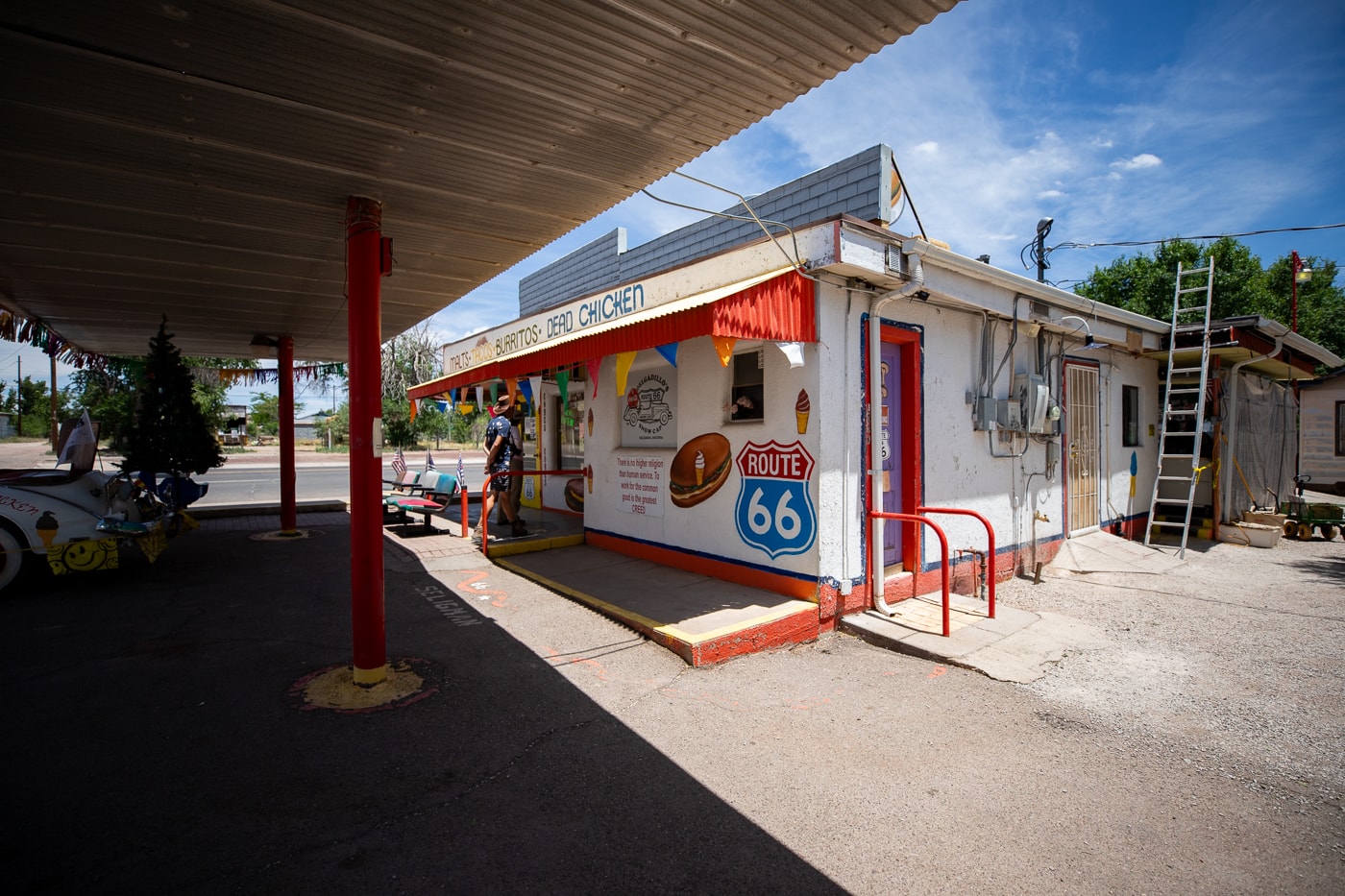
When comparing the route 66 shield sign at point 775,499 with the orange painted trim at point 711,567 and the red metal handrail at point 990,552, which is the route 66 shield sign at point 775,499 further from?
the red metal handrail at point 990,552

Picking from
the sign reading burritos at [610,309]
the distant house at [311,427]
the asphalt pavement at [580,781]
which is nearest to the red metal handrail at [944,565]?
the asphalt pavement at [580,781]

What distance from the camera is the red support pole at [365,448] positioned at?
4.10 meters

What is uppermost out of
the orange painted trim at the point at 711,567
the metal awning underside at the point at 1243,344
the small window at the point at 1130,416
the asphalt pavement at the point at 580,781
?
the metal awning underside at the point at 1243,344

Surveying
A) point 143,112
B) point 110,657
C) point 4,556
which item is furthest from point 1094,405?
point 4,556

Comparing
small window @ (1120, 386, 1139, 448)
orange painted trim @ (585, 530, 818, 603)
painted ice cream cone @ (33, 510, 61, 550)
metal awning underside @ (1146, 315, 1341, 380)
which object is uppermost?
metal awning underside @ (1146, 315, 1341, 380)

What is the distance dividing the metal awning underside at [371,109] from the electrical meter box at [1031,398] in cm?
555

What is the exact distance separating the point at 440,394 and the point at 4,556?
585 cm

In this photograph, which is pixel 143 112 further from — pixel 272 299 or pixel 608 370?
pixel 608 370

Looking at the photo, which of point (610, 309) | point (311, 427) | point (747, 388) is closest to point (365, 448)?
point (747, 388)

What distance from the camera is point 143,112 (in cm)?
327

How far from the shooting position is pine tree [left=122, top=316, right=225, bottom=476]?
353 inches

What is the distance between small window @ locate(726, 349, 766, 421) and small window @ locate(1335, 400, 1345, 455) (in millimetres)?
21408

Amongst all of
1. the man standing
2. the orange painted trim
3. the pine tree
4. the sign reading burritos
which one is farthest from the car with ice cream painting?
the orange painted trim

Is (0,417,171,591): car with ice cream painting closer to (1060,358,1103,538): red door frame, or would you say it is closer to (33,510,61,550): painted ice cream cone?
(33,510,61,550): painted ice cream cone
